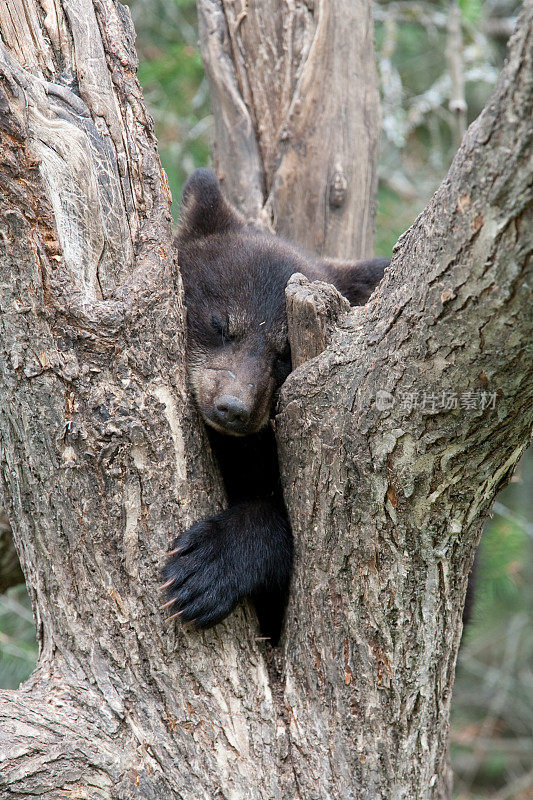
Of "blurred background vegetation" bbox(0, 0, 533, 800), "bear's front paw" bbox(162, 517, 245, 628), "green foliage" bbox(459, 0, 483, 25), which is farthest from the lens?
"blurred background vegetation" bbox(0, 0, 533, 800)

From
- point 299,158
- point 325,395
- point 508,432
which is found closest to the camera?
point 508,432

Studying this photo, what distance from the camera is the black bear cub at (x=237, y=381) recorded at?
2.56m

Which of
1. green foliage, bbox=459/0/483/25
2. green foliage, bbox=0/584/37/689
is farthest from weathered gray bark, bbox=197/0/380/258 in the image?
green foliage, bbox=0/584/37/689

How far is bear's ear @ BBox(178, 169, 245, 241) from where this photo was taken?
355 cm

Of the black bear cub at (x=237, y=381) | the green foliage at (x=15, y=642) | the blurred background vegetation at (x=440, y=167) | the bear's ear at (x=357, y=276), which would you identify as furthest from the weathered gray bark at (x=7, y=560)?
the bear's ear at (x=357, y=276)

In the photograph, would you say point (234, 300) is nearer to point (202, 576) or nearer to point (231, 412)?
point (231, 412)

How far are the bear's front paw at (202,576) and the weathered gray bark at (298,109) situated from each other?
2222mm

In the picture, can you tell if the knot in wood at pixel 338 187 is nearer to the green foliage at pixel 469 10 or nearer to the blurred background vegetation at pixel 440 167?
the blurred background vegetation at pixel 440 167

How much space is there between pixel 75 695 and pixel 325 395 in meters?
1.26

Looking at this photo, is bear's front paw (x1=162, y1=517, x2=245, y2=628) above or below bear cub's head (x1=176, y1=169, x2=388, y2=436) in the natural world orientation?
below

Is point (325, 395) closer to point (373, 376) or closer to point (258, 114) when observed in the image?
point (373, 376)

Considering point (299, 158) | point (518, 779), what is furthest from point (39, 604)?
point (518, 779)

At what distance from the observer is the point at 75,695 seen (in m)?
2.37

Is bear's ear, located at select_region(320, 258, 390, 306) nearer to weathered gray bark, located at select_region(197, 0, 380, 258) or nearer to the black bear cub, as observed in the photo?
the black bear cub
